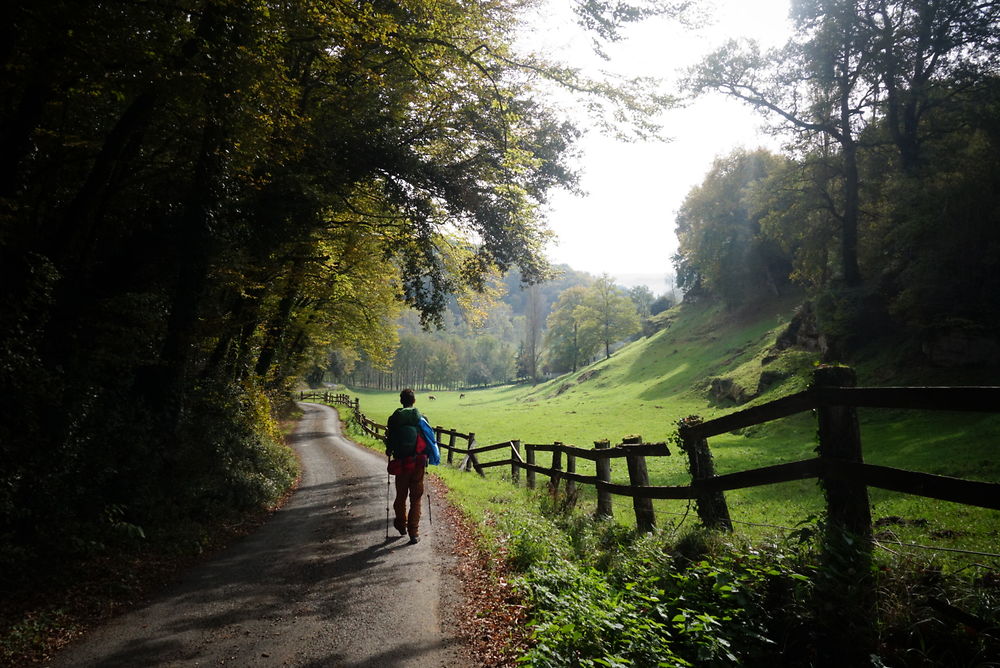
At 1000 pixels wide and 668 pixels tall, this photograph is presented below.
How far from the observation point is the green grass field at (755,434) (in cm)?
838

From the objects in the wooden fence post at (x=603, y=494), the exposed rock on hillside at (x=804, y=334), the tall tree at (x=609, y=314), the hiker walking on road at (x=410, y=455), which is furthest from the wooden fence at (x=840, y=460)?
the tall tree at (x=609, y=314)

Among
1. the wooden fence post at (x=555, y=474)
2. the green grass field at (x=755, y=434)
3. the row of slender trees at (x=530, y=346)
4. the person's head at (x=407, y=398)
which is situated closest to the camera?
the person's head at (x=407, y=398)

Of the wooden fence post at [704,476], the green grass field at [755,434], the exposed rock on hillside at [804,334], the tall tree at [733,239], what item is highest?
the tall tree at [733,239]

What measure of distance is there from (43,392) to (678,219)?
197 ft

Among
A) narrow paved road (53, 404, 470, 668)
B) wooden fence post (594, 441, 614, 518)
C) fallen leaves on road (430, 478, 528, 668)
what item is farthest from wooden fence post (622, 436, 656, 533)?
narrow paved road (53, 404, 470, 668)

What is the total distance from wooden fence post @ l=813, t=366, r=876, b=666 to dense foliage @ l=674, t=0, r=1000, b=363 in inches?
653

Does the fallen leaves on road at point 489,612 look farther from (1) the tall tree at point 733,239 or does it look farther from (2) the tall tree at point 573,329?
(2) the tall tree at point 573,329

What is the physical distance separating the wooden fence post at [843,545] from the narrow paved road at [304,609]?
295cm

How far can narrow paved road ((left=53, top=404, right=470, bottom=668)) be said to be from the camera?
4.27 m

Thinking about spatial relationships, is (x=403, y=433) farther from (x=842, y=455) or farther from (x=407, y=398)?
(x=842, y=455)

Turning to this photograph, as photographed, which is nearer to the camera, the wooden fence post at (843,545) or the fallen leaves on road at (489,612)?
the wooden fence post at (843,545)

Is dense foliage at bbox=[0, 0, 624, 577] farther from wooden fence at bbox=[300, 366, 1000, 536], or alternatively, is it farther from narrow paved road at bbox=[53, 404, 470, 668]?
wooden fence at bbox=[300, 366, 1000, 536]

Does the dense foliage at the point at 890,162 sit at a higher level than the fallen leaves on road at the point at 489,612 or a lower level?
higher

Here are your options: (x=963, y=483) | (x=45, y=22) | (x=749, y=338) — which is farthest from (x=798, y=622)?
(x=749, y=338)
